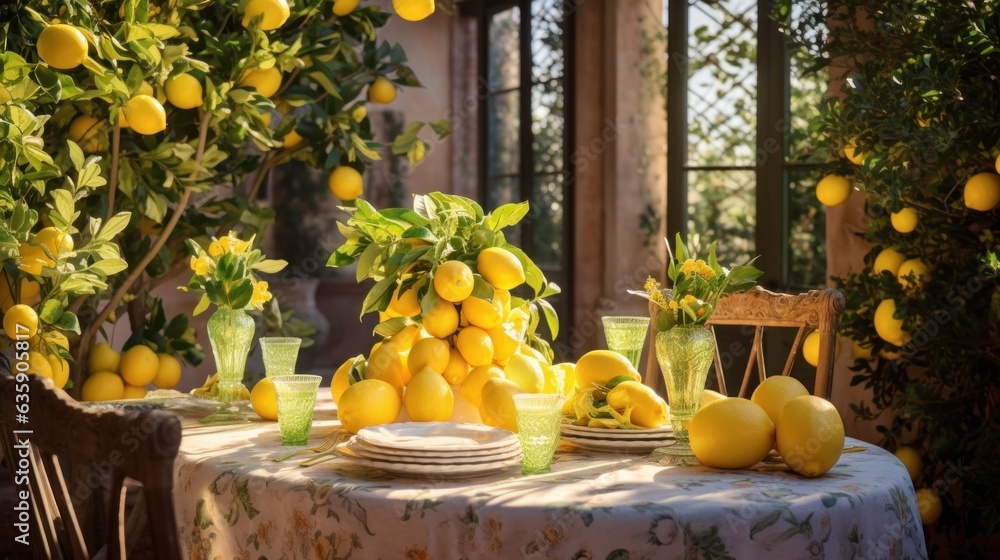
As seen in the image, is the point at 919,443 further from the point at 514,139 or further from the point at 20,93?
the point at 514,139

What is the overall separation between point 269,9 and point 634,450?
3.82 ft

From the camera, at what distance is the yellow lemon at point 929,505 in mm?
2510

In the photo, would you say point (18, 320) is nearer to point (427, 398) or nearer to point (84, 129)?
point (84, 129)

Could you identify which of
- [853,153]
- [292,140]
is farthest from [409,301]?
[853,153]

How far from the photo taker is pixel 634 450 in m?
1.45

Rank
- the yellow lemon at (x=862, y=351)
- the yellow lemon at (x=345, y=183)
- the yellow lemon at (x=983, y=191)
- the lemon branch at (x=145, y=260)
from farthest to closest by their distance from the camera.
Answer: the yellow lemon at (x=862, y=351)
the yellow lemon at (x=345, y=183)
the yellow lemon at (x=983, y=191)
the lemon branch at (x=145, y=260)

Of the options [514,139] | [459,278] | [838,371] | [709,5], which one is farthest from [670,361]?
[514,139]

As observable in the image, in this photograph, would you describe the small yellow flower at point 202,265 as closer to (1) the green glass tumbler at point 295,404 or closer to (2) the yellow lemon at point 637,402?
(1) the green glass tumbler at point 295,404

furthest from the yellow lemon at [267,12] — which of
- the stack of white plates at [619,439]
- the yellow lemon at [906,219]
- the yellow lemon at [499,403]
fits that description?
the yellow lemon at [906,219]

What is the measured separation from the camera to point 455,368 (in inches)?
61.0

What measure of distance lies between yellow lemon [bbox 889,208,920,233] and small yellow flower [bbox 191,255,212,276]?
5.44 ft

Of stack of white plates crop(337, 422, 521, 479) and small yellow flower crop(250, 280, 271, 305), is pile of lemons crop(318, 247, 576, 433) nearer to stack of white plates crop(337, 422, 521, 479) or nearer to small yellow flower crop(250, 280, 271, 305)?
stack of white plates crop(337, 422, 521, 479)

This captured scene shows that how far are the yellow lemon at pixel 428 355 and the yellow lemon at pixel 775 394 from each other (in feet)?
1.47

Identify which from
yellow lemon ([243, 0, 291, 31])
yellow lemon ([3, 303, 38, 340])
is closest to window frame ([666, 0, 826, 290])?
yellow lemon ([243, 0, 291, 31])
